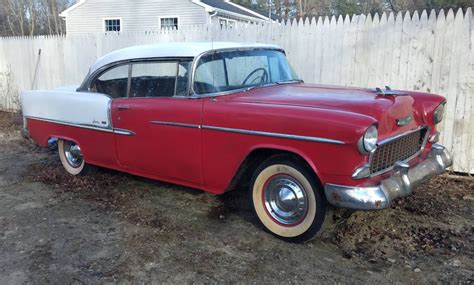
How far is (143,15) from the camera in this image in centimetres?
2128

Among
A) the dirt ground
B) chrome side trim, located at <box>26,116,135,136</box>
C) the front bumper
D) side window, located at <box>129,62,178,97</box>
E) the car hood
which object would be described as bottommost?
the dirt ground

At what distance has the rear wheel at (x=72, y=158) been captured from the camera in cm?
565

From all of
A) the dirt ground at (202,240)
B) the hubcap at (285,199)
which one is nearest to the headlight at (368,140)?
the hubcap at (285,199)

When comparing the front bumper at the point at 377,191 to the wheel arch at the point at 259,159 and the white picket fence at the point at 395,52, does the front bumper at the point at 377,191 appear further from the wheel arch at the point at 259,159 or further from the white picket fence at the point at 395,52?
the white picket fence at the point at 395,52

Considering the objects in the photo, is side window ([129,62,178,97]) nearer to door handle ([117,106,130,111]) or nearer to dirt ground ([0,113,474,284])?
door handle ([117,106,130,111])

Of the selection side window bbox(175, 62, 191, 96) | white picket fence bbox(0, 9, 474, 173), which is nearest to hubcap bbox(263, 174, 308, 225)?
side window bbox(175, 62, 191, 96)

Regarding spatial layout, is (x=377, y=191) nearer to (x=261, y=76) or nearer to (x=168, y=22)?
(x=261, y=76)

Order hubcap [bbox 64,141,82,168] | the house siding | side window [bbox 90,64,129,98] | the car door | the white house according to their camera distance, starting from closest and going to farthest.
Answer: the car door, side window [bbox 90,64,129,98], hubcap [bbox 64,141,82,168], the white house, the house siding

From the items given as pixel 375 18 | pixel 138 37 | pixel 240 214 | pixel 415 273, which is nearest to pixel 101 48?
pixel 138 37

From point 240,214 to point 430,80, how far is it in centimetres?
333

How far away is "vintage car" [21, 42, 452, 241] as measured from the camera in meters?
3.31

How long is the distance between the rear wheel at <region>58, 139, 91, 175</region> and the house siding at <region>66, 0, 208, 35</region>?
47.1 feet

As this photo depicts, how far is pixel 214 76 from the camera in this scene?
4.28m

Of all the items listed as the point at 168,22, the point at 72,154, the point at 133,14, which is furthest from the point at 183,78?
the point at 133,14
